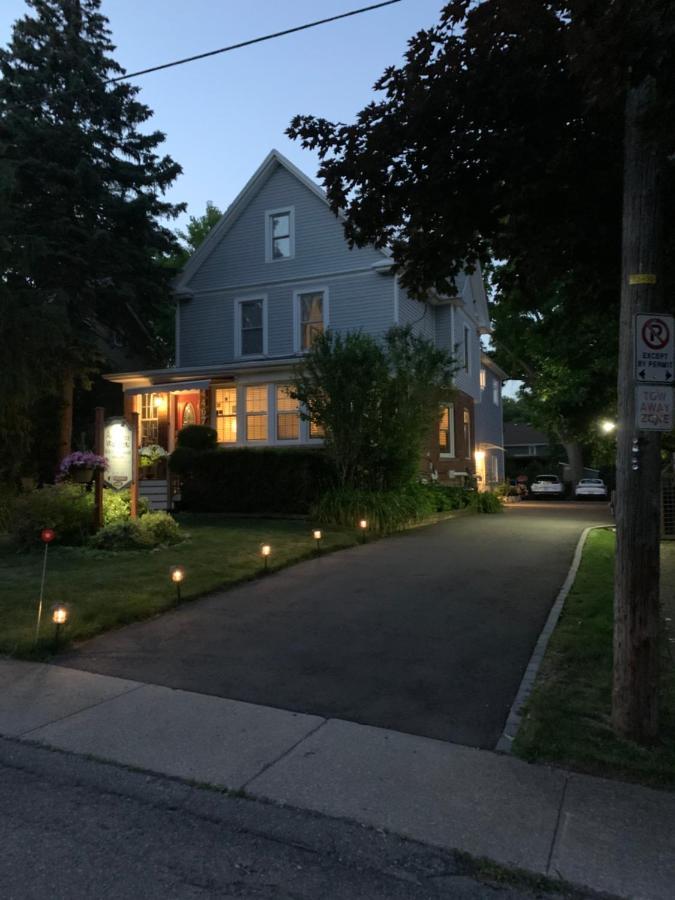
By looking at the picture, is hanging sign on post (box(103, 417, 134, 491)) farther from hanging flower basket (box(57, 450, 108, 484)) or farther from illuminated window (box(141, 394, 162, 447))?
illuminated window (box(141, 394, 162, 447))

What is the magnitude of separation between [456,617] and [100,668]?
3.73 m

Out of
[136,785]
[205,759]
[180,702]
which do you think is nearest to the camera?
[136,785]

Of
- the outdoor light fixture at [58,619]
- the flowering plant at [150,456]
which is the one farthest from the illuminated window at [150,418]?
the outdoor light fixture at [58,619]

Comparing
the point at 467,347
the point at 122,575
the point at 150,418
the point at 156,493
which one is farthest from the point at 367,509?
the point at 467,347

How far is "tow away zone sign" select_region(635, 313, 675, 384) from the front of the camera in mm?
4266

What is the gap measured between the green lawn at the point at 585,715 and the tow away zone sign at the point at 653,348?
2305 millimetres

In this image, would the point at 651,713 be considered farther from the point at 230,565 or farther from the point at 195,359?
the point at 195,359

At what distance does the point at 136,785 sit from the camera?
12.5 ft

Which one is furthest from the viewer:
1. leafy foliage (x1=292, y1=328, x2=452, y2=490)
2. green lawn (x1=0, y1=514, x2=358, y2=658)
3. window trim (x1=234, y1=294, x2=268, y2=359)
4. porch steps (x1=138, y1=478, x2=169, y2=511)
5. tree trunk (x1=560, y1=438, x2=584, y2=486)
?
tree trunk (x1=560, y1=438, x2=584, y2=486)

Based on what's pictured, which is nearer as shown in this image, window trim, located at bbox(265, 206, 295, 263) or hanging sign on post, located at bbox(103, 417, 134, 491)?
hanging sign on post, located at bbox(103, 417, 134, 491)

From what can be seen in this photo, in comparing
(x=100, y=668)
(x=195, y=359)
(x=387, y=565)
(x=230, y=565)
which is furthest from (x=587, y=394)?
(x=100, y=668)

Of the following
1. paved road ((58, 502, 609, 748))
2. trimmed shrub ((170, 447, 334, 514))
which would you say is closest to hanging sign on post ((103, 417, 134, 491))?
paved road ((58, 502, 609, 748))

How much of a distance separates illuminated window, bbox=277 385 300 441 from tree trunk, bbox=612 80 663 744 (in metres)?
15.4

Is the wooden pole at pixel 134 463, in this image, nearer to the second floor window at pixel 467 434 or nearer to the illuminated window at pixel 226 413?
the illuminated window at pixel 226 413
